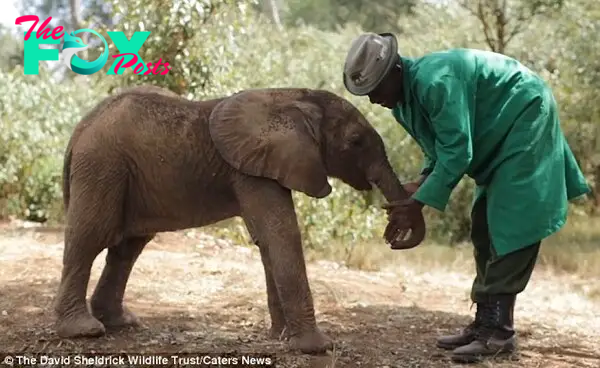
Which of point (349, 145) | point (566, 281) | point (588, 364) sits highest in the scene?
point (349, 145)

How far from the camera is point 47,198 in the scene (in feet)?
35.6

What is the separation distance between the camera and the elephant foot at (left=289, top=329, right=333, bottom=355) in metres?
3.93

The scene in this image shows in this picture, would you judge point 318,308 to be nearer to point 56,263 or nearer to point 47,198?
point 56,263

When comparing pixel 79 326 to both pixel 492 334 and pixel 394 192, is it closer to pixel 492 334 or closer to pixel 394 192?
pixel 394 192

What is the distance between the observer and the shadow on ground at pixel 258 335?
13.0 ft

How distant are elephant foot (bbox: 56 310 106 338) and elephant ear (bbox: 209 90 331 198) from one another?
3.60 ft

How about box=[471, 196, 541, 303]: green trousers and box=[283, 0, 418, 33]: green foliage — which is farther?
box=[283, 0, 418, 33]: green foliage

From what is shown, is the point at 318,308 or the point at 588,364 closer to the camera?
the point at 588,364

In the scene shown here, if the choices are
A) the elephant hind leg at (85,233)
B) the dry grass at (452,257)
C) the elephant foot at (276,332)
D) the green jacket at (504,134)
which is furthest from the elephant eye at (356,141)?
the dry grass at (452,257)

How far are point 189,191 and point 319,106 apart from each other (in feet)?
2.66

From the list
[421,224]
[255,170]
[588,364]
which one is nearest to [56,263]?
[255,170]

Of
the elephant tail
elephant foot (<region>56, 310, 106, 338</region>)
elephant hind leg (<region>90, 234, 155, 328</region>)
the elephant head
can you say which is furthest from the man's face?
elephant foot (<region>56, 310, 106, 338</region>)

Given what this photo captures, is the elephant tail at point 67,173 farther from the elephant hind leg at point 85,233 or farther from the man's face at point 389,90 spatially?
the man's face at point 389,90

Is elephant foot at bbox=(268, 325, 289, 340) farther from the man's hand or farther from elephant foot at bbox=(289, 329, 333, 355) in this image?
the man's hand
